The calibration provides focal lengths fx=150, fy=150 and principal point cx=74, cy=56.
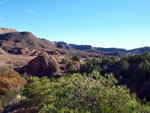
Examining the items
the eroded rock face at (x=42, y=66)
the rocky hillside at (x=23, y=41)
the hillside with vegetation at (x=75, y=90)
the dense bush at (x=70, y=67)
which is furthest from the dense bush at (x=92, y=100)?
the rocky hillside at (x=23, y=41)

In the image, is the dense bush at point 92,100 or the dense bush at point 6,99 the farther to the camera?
the dense bush at point 6,99

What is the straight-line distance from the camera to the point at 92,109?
751 cm

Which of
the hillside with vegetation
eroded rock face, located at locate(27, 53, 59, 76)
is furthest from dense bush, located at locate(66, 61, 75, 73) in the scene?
eroded rock face, located at locate(27, 53, 59, 76)

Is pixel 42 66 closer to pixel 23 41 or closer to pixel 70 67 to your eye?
pixel 70 67

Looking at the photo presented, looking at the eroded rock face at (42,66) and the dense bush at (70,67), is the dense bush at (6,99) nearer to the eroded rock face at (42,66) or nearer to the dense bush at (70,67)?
the eroded rock face at (42,66)

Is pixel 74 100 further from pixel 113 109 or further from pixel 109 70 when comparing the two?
pixel 109 70

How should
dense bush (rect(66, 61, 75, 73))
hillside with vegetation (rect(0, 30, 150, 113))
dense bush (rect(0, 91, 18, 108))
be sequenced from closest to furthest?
1. hillside with vegetation (rect(0, 30, 150, 113))
2. dense bush (rect(0, 91, 18, 108))
3. dense bush (rect(66, 61, 75, 73))

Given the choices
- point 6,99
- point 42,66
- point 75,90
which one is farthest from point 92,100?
point 42,66

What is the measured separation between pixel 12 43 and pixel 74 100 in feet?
438

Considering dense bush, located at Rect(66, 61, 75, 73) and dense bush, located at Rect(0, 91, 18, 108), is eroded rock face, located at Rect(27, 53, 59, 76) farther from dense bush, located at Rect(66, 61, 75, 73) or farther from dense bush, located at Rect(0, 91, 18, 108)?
dense bush, located at Rect(0, 91, 18, 108)

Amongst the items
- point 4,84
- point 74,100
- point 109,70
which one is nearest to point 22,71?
point 4,84

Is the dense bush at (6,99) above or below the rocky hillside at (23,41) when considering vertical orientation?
below

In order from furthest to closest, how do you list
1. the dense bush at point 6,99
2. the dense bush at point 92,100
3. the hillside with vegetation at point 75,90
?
the dense bush at point 6,99 → the hillside with vegetation at point 75,90 → the dense bush at point 92,100

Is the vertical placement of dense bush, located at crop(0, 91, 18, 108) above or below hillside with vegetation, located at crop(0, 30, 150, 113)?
below
